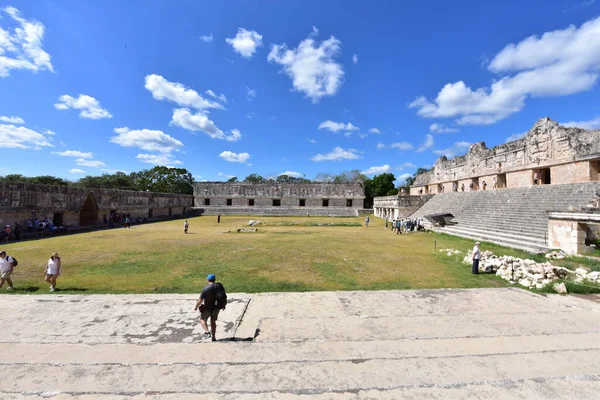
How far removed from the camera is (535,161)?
597 inches

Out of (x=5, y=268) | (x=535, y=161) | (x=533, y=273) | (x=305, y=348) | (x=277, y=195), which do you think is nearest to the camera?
(x=305, y=348)

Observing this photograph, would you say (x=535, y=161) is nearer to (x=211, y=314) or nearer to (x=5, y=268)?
(x=211, y=314)

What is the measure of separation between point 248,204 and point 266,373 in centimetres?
3473

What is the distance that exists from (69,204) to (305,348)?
2033 centimetres

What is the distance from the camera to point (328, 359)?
3254 mm

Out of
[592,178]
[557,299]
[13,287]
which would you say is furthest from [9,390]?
[592,178]

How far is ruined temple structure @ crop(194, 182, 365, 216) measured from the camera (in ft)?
119

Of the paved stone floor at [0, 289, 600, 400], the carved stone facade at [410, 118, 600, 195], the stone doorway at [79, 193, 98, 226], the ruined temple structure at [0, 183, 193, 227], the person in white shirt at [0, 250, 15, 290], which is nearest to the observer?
the paved stone floor at [0, 289, 600, 400]

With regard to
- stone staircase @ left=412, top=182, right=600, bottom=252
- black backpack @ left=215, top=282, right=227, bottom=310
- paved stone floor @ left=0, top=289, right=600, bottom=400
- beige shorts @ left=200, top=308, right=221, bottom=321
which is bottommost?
paved stone floor @ left=0, top=289, right=600, bottom=400

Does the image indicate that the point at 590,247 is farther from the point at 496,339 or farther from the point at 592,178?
the point at 496,339

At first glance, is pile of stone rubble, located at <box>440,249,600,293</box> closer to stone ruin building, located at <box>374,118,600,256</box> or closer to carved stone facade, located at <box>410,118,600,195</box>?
stone ruin building, located at <box>374,118,600,256</box>

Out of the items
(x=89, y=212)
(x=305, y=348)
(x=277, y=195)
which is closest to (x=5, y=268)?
(x=305, y=348)

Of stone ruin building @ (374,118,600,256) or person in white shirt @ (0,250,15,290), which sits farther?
stone ruin building @ (374,118,600,256)

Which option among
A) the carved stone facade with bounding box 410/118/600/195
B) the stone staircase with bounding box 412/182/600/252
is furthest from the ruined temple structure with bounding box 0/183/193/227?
the carved stone facade with bounding box 410/118/600/195
